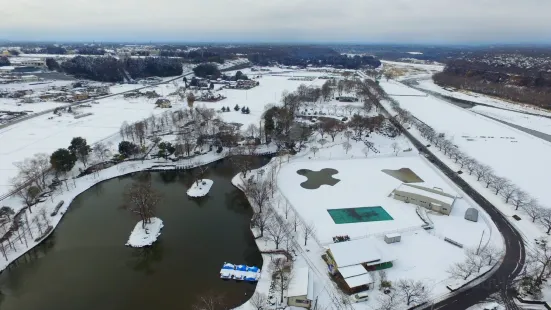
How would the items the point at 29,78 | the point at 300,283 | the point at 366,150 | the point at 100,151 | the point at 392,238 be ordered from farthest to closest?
the point at 29,78 → the point at 366,150 → the point at 100,151 → the point at 392,238 → the point at 300,283

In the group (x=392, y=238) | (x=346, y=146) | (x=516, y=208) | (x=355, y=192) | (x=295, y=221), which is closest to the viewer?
(x=392, y=238)

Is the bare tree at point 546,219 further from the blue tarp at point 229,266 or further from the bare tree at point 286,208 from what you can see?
the blue tarp at point 229,266

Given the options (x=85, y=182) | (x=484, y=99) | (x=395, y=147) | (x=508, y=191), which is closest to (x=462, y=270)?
(x=508, y=191)

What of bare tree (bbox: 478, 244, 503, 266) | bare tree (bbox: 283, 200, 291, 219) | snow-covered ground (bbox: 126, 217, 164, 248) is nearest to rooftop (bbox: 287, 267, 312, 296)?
bare tree (bbox: 283, 200, 291, 219)

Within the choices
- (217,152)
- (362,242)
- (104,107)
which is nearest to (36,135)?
(104,107)

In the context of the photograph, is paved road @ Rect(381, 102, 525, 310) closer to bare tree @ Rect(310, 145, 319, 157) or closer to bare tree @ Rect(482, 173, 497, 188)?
bare tree @ Rect(482, 173, 497, 188)

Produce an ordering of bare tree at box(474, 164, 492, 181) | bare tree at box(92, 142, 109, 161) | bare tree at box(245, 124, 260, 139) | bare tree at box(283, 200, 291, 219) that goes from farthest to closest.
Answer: bare tree at box(245, 124, 260, 139), bare tree at box(92, 142, 109, 161), bare tree at box(474, 164, 492, 181), bare tree at box(283, 200, 291, 219)

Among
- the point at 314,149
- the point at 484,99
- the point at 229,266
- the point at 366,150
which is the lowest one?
the point at 229,266

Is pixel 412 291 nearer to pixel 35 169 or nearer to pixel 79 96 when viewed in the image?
pixel 35 169
